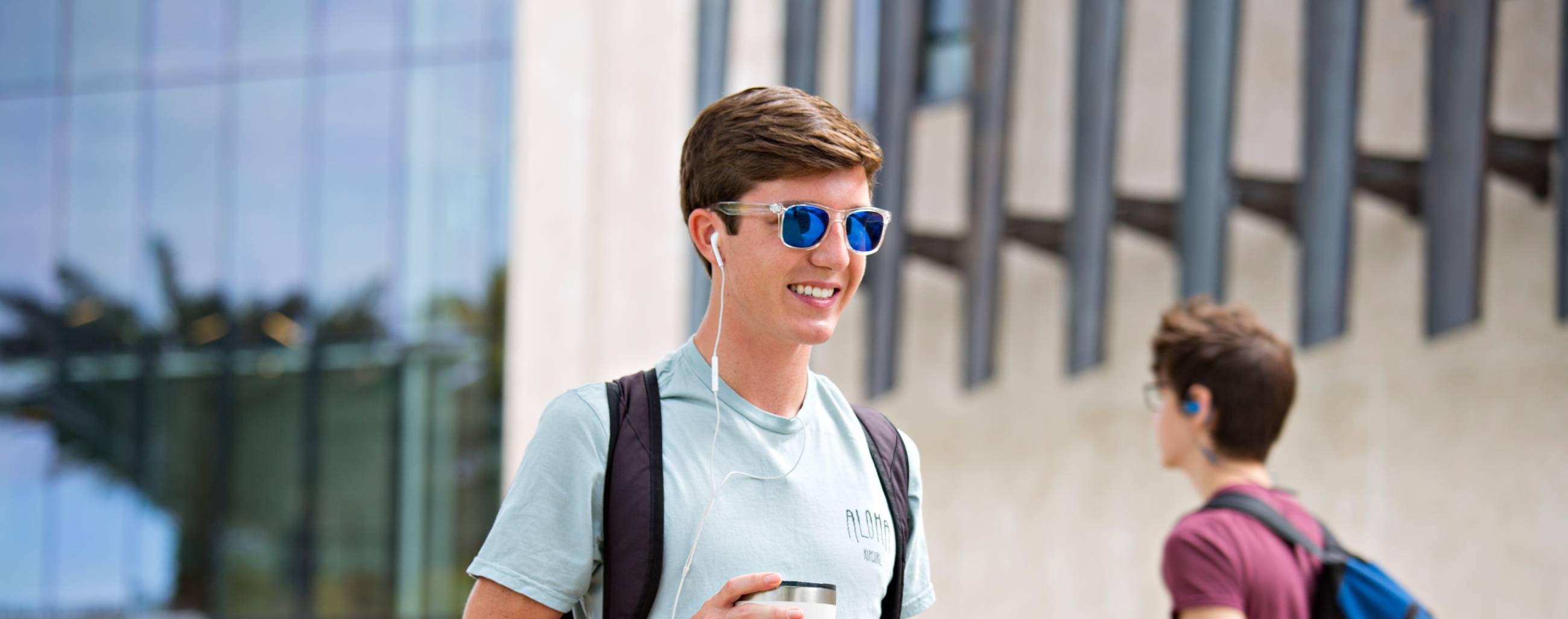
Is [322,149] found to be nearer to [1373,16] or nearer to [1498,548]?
[1373,16]

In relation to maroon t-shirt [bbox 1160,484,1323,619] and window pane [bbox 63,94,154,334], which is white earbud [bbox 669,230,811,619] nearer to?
maroon t-shirt [bbox 1160,484,1323,619]

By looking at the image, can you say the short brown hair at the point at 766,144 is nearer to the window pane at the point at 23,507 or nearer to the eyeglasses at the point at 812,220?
the eyeglasses at the point at 812,220

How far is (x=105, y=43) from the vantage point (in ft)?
45.6

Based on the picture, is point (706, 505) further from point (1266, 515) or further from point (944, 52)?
point (944, 52)

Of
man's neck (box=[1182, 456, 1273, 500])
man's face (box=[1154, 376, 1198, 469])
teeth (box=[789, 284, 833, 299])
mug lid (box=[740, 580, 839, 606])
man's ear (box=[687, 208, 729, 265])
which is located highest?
man's ear (box=[687, 208, 729, 265])

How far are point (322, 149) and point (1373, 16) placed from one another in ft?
30.6

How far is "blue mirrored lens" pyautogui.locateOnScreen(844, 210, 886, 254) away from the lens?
170 centimetres

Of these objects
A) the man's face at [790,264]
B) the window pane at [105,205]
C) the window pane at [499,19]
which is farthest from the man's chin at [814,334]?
the window pane at [105,205]

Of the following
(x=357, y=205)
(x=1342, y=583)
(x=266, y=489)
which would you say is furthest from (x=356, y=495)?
(x=1342, y=583)

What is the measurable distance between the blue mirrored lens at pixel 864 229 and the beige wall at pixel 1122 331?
16.2 feet

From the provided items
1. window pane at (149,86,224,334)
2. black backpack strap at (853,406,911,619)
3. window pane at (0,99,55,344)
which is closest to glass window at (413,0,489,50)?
window pane at (149,86,224,334)

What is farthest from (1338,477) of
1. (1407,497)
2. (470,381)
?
(470,381)

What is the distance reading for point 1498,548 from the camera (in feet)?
20.5

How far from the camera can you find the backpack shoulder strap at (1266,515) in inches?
108
